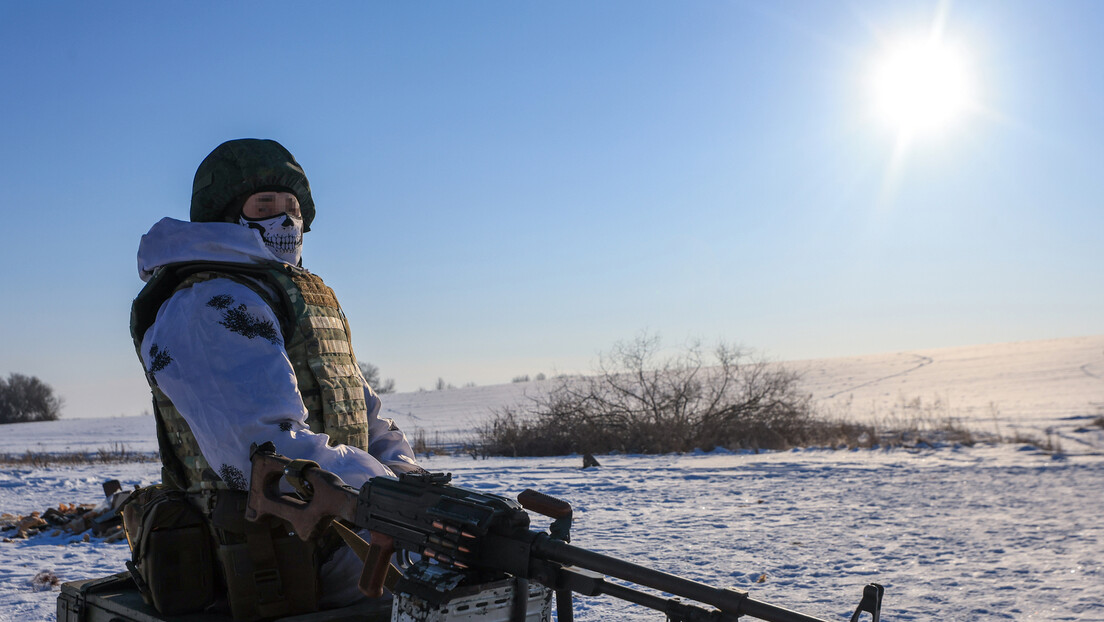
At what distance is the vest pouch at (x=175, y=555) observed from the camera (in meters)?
2.46

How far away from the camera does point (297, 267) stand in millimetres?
2881

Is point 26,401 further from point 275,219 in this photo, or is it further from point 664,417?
point 275,219

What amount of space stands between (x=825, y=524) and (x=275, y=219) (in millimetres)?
6044

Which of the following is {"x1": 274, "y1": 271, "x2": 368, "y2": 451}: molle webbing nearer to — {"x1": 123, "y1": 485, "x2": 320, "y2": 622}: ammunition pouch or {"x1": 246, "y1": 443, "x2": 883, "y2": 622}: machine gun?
{"x1": 123, "y1": 485, "x2": 320, "y2": 622}: ammunition pouch

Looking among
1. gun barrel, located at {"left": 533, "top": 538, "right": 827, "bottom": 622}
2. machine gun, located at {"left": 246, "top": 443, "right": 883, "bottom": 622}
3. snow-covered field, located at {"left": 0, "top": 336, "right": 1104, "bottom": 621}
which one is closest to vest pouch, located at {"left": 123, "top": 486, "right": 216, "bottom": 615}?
machine gun, located at {"left": 246, "top": 443, "right": 883, "bottom": 622}

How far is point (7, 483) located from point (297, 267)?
10196 mm

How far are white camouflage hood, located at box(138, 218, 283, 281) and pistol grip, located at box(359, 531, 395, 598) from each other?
1.08m

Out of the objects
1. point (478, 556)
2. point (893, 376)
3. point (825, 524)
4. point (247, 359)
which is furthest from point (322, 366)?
point (893, 376)

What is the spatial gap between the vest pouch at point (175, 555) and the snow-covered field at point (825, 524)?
2.79m

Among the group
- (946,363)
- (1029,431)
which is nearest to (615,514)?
(1029,431)

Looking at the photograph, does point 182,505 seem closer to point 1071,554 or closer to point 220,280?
point 220,280

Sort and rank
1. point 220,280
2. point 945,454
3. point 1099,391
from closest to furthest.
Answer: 1. point 220,280
2. point 945,454
3. point 1099,391

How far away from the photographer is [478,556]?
1.80 metres

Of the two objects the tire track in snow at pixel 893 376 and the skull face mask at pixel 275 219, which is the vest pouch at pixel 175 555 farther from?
the tire track in snow at pixel 893 376
